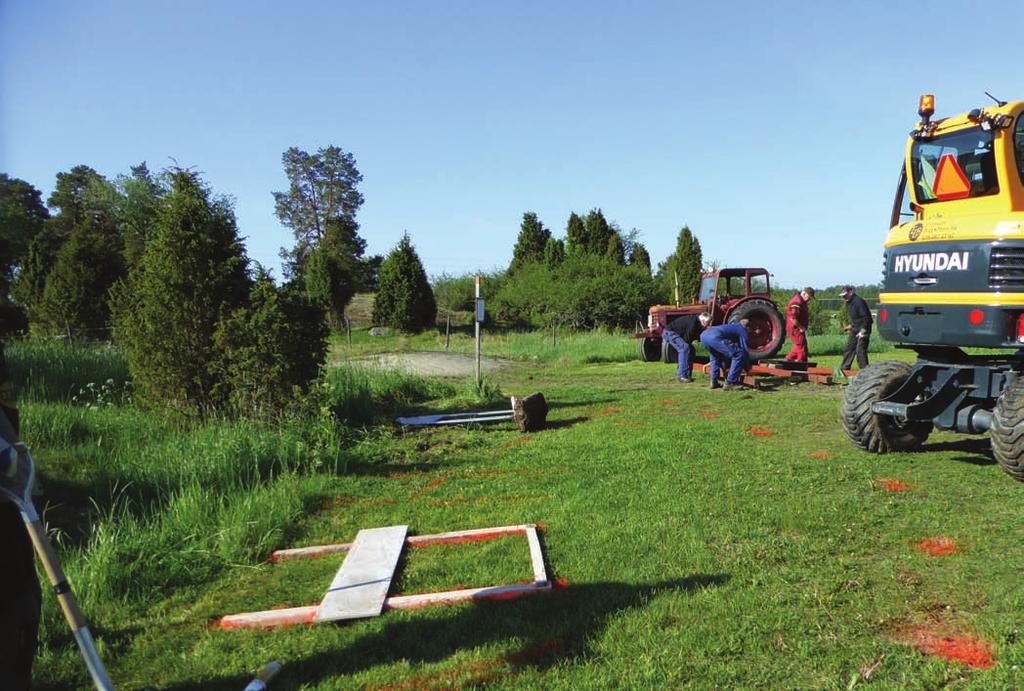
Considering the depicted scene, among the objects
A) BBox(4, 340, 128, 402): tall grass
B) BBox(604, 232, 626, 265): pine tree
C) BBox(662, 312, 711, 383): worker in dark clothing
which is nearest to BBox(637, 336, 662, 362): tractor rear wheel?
BBox(662, 312, 711, 383): worker in dark clothing

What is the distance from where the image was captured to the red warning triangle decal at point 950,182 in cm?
A: 598

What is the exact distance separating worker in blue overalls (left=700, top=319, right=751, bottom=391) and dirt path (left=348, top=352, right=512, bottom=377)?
664 centimetres

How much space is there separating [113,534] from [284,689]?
226 cm

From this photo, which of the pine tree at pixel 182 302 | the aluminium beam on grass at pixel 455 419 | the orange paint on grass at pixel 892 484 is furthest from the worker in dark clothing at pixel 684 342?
the pine tree at pixel 182 302

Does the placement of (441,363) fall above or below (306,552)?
above

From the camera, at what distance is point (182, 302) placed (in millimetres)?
7902

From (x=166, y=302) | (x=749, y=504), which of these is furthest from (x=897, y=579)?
(x=166, y=302)

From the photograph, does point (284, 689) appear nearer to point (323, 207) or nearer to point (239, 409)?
point (239, 409)

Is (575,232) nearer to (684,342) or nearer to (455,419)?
(684,342)

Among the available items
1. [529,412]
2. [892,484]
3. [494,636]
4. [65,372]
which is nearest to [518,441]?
[529,412]

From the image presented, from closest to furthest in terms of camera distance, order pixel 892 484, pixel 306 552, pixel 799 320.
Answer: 1. pixel 306 552
2. pixel 892 484
3. pixel 799 320

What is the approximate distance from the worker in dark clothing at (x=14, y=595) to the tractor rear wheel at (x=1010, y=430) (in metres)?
6.12

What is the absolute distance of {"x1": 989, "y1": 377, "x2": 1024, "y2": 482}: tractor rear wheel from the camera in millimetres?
5219

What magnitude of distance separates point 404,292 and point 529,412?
933 inches
